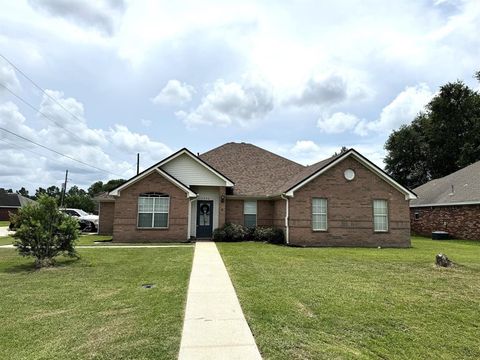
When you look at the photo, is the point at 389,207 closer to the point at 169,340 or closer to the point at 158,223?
the point at 158,223

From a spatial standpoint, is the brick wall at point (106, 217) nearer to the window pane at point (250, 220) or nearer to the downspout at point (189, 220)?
the downspout at point (189, 220)

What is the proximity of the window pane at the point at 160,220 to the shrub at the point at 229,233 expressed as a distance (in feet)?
9.43

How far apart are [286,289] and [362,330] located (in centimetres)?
266

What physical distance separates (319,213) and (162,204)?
8.59 metres

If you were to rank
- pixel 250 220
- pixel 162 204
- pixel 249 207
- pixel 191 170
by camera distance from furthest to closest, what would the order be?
pixel 249 207
pixel 250 220
pixel 191 170
pixel 162 204

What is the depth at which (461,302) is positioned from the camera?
7344mm

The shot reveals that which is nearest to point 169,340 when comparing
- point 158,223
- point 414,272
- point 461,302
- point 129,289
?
point 129,289

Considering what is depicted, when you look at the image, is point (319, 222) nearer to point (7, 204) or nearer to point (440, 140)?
point (440, 140)

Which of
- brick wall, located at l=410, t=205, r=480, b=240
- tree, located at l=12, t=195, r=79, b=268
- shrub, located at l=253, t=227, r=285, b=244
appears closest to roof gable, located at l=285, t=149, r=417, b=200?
shrub, located at l=253, t=227, r=285, b=244

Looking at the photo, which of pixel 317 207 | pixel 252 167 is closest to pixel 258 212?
pixel 317 207

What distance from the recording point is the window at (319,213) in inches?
766

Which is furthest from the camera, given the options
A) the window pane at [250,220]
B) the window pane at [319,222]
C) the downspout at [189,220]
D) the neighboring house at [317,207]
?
the window pane at [250,220]

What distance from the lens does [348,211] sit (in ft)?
64.2

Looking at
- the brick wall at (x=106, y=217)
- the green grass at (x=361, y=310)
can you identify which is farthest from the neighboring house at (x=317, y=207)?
the green grass at (x=361, y=310)
